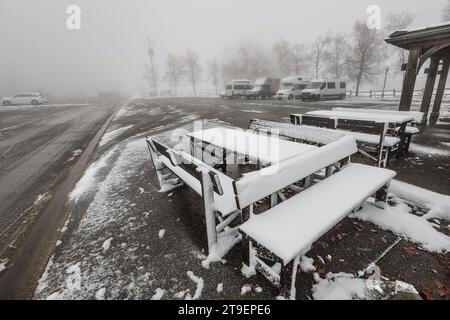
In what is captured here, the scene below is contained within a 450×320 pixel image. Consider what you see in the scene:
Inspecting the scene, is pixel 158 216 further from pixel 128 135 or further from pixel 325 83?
pixel 325 83

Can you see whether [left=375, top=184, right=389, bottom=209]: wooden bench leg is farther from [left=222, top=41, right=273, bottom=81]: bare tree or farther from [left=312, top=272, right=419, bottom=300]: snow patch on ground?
[left=222, top=41, right=273, bottom=81]: bare tree

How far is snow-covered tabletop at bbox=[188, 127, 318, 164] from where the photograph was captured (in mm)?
3045

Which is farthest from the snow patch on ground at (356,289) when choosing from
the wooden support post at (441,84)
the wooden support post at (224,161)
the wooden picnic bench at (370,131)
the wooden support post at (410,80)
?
the wooden support post at (441,84)

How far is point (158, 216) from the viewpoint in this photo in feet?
11.7

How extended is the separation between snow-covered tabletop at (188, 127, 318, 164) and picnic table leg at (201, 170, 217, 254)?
89cm

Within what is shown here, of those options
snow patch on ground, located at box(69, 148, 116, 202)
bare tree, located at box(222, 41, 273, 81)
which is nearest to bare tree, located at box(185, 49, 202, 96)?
bare tree, located at box(222, 41, 273, 81)

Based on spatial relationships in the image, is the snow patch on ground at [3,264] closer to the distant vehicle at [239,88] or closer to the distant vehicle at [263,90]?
the distant vehicle at [263,90]

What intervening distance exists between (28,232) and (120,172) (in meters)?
2.22

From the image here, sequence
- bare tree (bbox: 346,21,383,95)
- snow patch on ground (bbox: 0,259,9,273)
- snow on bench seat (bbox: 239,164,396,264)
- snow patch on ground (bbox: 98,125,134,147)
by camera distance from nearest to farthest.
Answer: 1. snow on bench seat (bbox: 239,164,396,264)
2. snow patch on ground (bbox: 0,259,9,273)
3. snow patch on ground (bbox: 98,125,134,147)
4. bare tree (bbox: 346,21,383,95)

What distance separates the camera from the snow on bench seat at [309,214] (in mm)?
1938

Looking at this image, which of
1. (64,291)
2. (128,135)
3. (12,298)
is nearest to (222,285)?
(64,291)

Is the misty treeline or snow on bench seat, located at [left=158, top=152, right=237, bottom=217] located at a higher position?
the misty treeline

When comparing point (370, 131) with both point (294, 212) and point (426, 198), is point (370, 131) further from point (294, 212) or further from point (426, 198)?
point (294, 212)

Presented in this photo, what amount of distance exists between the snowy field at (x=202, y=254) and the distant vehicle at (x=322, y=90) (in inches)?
796
